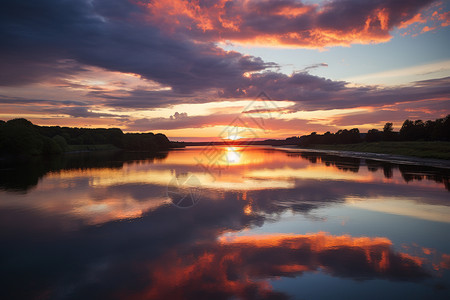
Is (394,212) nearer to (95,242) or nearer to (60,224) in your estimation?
(95,242)

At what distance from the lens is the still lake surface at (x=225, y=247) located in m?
7.68

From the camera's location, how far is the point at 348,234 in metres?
12.0

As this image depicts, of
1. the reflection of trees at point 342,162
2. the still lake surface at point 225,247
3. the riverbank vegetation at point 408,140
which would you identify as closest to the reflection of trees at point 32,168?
the still lake surface at point 225,247

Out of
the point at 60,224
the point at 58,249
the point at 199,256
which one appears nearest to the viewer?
the point at 199,256

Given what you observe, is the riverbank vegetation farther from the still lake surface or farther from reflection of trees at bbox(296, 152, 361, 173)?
the still lake surface

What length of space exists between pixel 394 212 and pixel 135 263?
15.4 metres

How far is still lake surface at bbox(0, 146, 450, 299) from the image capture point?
7676 millimetres

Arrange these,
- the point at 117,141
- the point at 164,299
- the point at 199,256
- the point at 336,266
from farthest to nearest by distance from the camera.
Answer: the point at 117,141 < the point at 199,256 < the point at 336,266 < the point at 164,299

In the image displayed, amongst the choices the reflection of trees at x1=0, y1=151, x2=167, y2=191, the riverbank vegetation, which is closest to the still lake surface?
the reflection of trees at x1=0, y1=151, x2=167, y2=191

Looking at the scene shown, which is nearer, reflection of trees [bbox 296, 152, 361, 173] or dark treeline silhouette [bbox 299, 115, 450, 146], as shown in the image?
reflection of trees [bbox 296, 152, 361, 173]

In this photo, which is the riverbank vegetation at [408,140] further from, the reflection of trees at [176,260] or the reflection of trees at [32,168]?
the reflection of trees at [32,168]

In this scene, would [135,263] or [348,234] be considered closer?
[135,263]

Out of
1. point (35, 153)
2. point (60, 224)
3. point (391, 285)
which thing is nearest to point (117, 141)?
point (35, 153)

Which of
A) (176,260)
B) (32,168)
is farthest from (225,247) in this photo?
(32,168)
